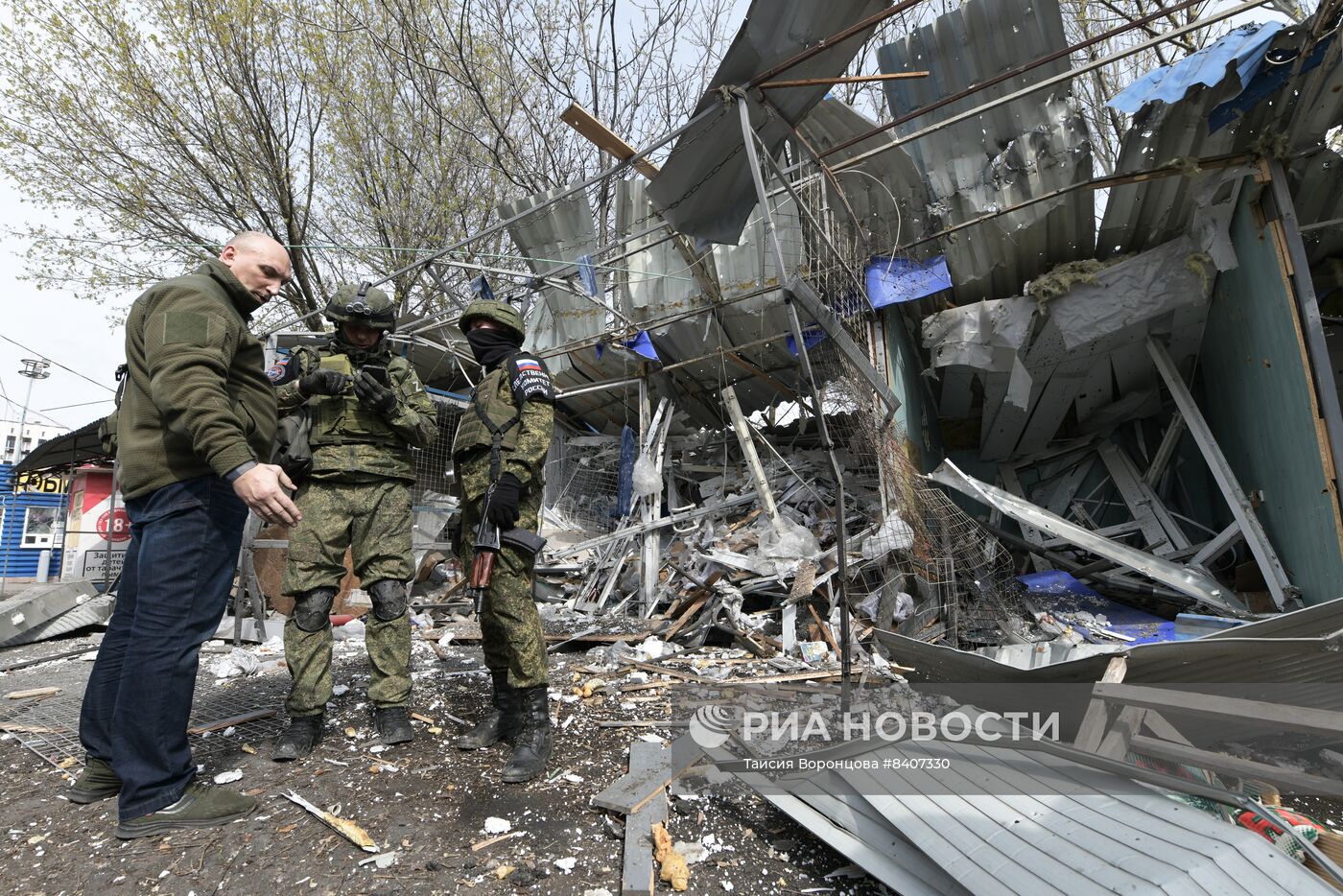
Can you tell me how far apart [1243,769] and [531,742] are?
212cm

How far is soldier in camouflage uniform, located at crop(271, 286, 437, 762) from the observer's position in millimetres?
2477

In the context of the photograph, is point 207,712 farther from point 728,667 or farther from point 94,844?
point 728,667

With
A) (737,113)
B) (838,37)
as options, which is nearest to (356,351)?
(737,113)

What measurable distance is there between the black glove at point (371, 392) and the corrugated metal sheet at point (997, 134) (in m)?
4.08

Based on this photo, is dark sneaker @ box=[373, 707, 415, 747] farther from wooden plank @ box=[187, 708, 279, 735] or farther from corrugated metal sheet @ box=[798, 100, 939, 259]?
corrugated metal sheet @ box=[798, 100, 939, 259]

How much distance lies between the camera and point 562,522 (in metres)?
8.10

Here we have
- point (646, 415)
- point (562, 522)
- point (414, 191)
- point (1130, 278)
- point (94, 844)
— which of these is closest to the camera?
point (94, 844)

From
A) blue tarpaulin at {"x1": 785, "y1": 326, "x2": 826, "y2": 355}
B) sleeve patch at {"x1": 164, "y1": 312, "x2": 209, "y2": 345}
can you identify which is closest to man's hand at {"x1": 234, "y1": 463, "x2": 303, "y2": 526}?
sleeve patch at {"x1": 164, "y1": 312, "x2": 209, "y2": 345}

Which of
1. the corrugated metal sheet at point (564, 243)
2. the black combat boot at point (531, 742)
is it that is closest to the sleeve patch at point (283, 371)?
the black combat boot at point (531, 742)

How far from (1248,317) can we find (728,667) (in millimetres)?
4371

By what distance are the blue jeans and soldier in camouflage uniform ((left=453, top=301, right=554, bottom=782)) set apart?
33.7 inches

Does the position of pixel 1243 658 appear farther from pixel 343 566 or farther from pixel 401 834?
pixel 343 566

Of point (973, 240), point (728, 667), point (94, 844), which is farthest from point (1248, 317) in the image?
point (94, 844)

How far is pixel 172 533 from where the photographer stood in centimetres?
187
